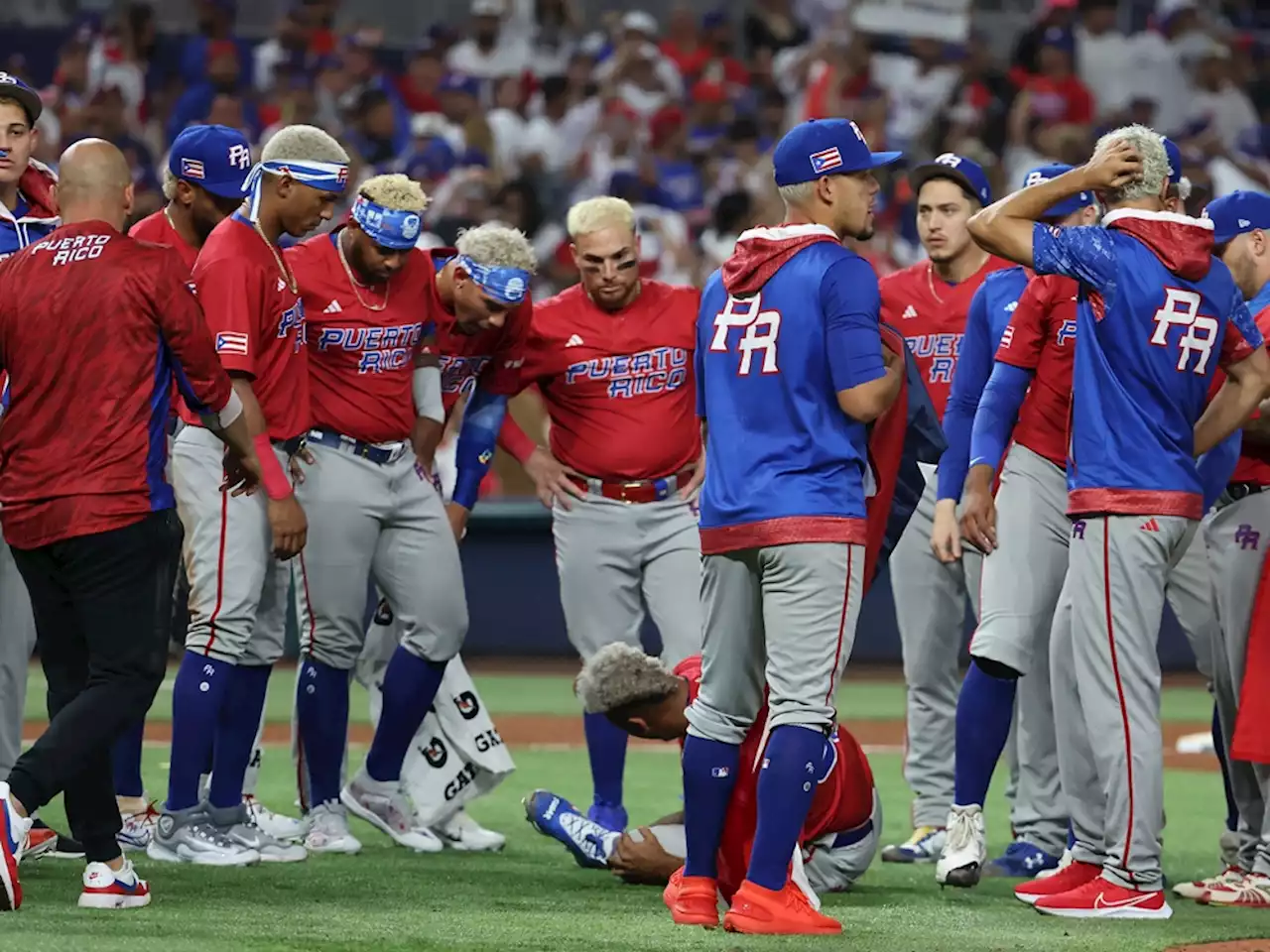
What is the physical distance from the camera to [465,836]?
23.7 feet

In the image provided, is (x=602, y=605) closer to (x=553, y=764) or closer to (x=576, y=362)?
(x=576, y=362)

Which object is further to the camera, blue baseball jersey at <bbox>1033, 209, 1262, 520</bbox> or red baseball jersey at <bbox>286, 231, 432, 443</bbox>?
red baseball jersey at <bbox>286, 231, 432, 443</bbox>

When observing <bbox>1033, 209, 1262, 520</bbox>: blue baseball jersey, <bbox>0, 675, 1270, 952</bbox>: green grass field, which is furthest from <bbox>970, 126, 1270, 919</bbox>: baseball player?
<bbox>0, 675, 1270, 952</bbox>: green grass field

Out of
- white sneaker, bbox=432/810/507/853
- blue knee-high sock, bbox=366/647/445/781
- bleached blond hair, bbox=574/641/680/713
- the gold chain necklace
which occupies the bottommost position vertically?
white sneaker, bbox=432/810/507/853

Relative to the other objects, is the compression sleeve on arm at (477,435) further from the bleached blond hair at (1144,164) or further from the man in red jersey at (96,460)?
the bleached blond hair at (1144,164)

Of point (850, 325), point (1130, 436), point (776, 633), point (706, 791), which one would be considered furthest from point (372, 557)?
point (1130, 436)

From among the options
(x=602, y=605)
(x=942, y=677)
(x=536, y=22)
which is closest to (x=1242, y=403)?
(x=942, y=677)

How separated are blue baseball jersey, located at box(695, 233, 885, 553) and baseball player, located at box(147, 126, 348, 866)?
5.48 ft

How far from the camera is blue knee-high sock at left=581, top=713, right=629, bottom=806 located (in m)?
7.13

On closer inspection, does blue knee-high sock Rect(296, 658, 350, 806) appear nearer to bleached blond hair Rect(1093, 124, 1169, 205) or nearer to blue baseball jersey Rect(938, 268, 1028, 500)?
blue baseball jersey Rect(938, 268, 1028, 500)

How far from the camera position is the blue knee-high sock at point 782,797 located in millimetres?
5246

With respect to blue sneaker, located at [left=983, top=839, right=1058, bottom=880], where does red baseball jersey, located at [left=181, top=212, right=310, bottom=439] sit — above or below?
above

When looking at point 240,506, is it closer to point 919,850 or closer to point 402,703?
point 402,703

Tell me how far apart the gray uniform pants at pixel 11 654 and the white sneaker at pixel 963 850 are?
305 cm
